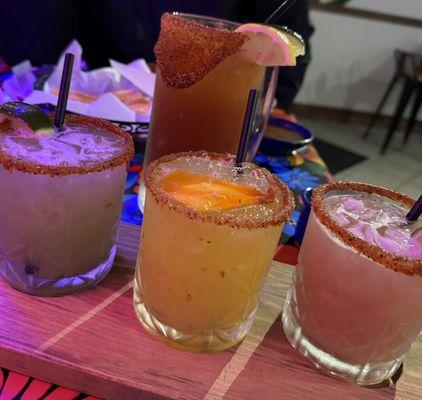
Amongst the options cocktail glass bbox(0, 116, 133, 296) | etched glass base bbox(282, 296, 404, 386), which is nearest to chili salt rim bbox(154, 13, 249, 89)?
cocktail glass bbox(0, 116, 133, 296)

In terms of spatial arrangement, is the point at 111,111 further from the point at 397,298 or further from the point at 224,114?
the point at 397,298

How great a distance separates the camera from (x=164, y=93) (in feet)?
2.60

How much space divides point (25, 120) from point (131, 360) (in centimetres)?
32

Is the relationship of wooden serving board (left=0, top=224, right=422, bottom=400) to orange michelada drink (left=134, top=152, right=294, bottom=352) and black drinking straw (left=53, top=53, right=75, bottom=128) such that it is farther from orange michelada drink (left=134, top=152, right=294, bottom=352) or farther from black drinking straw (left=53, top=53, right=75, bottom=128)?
black drinking straw (left=53, top=53, right=75, bottom=128)

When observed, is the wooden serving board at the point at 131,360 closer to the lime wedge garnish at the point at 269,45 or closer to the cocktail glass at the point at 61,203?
the cocktail glass at the point at 61,203

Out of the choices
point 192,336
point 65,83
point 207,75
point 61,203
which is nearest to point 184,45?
point 207,75

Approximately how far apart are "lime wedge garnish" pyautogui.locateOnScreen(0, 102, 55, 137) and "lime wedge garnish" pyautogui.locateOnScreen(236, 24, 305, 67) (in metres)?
0.32

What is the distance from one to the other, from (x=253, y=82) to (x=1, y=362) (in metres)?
0.55

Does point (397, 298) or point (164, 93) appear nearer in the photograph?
point (397, 298)

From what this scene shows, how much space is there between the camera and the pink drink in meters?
0.53

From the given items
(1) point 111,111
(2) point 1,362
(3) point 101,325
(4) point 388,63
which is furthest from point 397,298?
(4) point 388,63

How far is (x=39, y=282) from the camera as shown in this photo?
2.06ft

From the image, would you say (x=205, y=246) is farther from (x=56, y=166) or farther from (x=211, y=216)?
(x=56, y=166)

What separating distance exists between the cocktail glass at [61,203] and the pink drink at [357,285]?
27 centimetres
